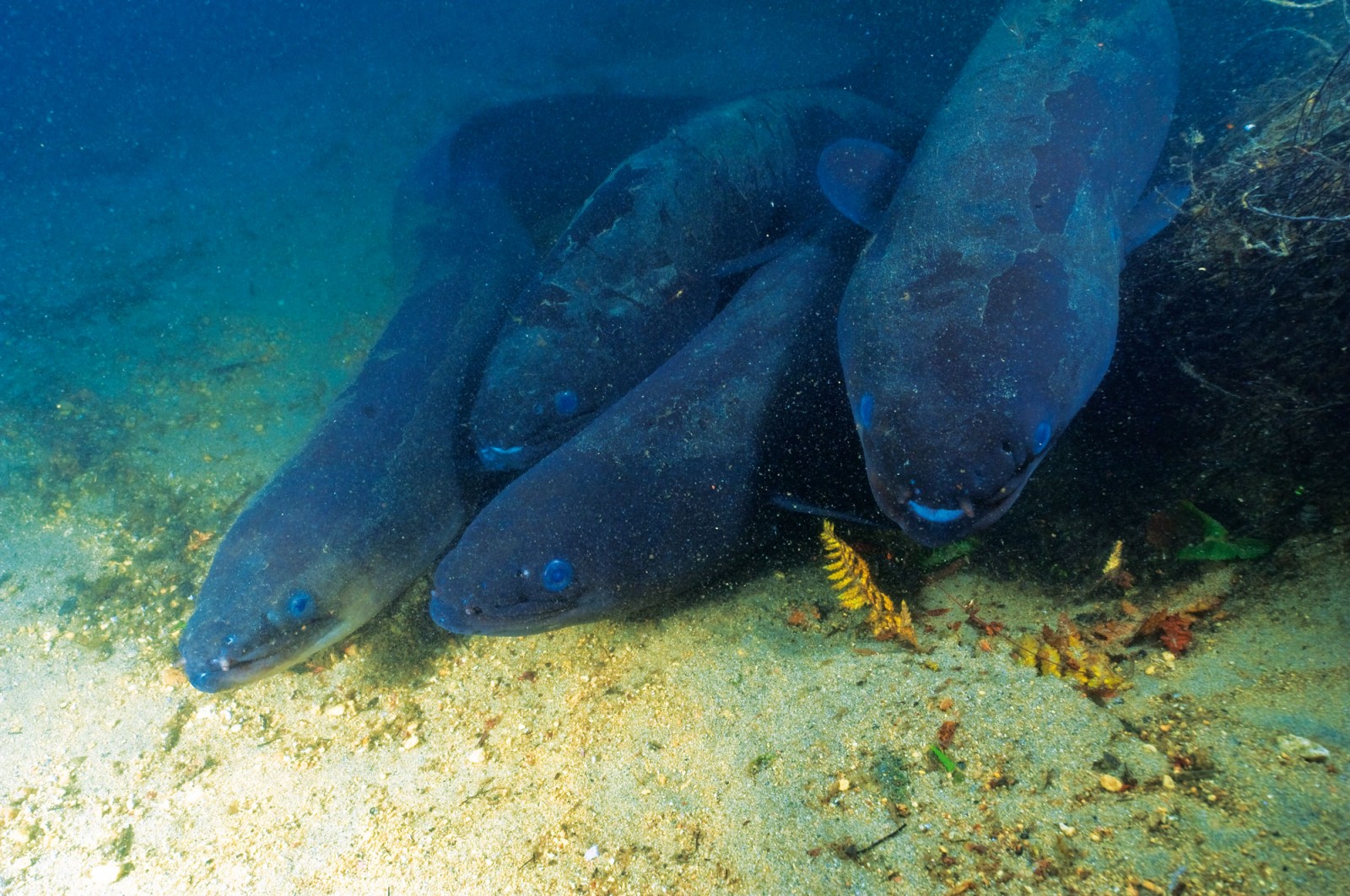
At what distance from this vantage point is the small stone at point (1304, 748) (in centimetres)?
175

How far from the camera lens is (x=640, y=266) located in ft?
16.8

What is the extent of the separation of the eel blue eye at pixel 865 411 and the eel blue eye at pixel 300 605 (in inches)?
149

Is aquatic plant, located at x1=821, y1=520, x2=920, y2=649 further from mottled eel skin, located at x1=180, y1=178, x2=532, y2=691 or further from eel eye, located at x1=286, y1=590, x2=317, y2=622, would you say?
eel eye, located at x1=286, y1=590, x2=317, y2=622

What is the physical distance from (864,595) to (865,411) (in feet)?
3.51

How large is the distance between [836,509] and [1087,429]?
5.10 feet

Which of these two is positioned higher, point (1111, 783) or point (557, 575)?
point (1111, 783)

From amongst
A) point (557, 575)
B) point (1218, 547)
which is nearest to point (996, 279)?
point (1218, 547)

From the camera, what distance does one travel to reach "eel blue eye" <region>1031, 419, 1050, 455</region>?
2.66 m

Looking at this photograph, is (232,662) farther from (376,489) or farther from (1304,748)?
(1304,748)

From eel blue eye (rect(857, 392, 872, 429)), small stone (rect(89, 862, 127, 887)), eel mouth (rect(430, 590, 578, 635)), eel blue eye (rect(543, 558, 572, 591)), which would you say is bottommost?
small stone (rect(89, 862, 127, 887))

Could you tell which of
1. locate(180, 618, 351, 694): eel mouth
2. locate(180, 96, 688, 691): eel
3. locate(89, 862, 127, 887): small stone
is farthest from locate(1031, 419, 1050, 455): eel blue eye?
locate(89, 862, 127, 887): small stone

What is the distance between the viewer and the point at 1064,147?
3.50 m

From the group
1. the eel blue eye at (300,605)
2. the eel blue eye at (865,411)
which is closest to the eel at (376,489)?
the eel blue eye at (300,605)

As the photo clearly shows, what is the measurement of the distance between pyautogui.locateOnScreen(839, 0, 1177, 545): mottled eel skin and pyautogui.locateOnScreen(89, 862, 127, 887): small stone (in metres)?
4.51
